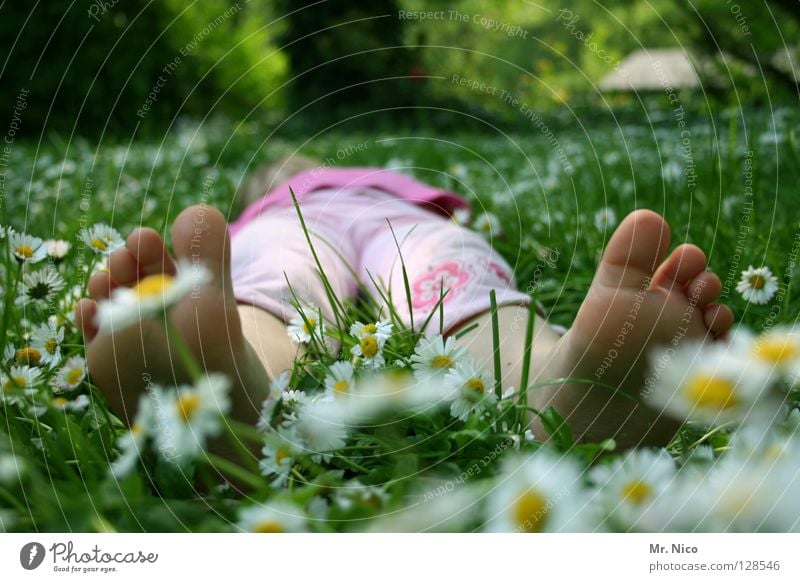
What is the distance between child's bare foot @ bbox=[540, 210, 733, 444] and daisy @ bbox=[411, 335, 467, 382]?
0.10m

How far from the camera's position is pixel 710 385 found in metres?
0.59

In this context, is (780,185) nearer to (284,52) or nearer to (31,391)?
(31,391)

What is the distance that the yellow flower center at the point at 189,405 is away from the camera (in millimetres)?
522

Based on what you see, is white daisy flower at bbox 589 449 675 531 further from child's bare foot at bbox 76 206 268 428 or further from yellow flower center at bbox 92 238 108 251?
yellow flower center at bbox 92 238 108 251

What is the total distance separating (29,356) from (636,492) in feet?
1.86

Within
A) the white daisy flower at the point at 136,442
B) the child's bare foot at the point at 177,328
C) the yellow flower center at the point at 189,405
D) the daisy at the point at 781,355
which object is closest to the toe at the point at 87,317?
the child's bare foot at the point at 177,328

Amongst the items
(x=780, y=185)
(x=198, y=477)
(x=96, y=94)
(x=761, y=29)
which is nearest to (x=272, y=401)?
(x=198, y=477)

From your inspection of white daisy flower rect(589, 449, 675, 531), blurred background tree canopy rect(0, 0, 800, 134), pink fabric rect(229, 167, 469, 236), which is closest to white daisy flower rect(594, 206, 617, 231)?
pink fabric rect(229, 167, 469, 236)

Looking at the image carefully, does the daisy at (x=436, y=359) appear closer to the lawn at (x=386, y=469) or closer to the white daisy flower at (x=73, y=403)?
the lawn at (x=386, y=469)

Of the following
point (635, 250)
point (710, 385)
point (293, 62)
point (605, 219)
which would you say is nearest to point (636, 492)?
point (710, 385)

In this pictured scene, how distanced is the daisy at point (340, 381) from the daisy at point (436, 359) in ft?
0.19

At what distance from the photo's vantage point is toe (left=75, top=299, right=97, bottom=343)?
2.29 ft

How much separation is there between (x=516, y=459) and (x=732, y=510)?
15cm

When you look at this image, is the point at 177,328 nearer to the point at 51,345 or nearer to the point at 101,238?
the point at 51,345
